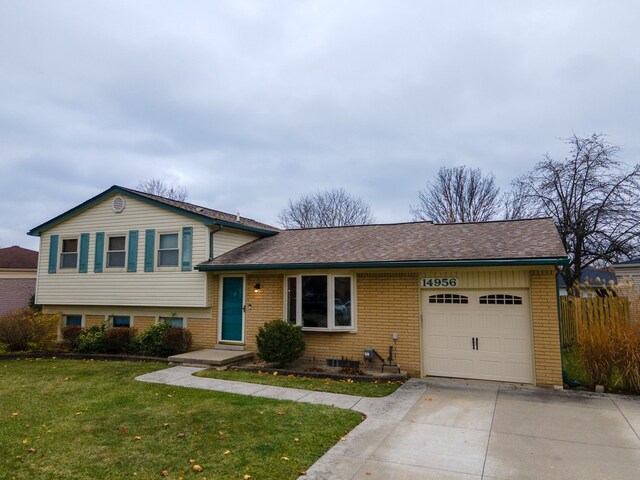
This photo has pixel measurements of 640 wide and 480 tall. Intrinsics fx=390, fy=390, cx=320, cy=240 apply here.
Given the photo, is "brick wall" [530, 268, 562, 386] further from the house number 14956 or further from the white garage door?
the house number 14956

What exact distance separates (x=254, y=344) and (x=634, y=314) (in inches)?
365

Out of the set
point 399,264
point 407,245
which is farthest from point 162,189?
point 399,264

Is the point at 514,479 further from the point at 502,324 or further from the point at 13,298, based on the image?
the point at 13,298

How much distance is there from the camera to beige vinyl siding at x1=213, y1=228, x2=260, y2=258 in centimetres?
1277

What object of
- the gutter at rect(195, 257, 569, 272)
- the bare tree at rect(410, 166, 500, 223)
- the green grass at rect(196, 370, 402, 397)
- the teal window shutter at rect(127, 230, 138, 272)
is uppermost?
the bare tree at rect(410, 166, 500, 223)

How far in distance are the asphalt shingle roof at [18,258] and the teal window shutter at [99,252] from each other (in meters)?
9.75

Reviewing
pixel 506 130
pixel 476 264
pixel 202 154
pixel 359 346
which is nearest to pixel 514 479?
pixel 476 264

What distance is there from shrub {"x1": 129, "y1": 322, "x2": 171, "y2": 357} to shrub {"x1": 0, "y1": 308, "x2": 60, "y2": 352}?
11.3 ft

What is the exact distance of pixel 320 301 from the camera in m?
10.9

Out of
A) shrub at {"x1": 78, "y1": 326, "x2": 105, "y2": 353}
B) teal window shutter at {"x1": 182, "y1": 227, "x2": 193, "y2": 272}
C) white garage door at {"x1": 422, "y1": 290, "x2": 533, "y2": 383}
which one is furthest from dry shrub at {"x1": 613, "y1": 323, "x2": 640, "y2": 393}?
shrub at {"x1": 78, "y1": 326, "x2": 105, "y2": 353}

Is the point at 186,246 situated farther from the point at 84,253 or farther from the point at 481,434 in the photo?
the point at 481,434

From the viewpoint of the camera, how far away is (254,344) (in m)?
11.6

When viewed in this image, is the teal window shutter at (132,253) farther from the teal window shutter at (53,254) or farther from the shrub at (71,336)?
the teal window shutter at (53,254)

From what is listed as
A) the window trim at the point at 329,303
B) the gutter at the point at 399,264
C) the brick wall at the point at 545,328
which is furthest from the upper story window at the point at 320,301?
the brick wall at the point at 545,328
